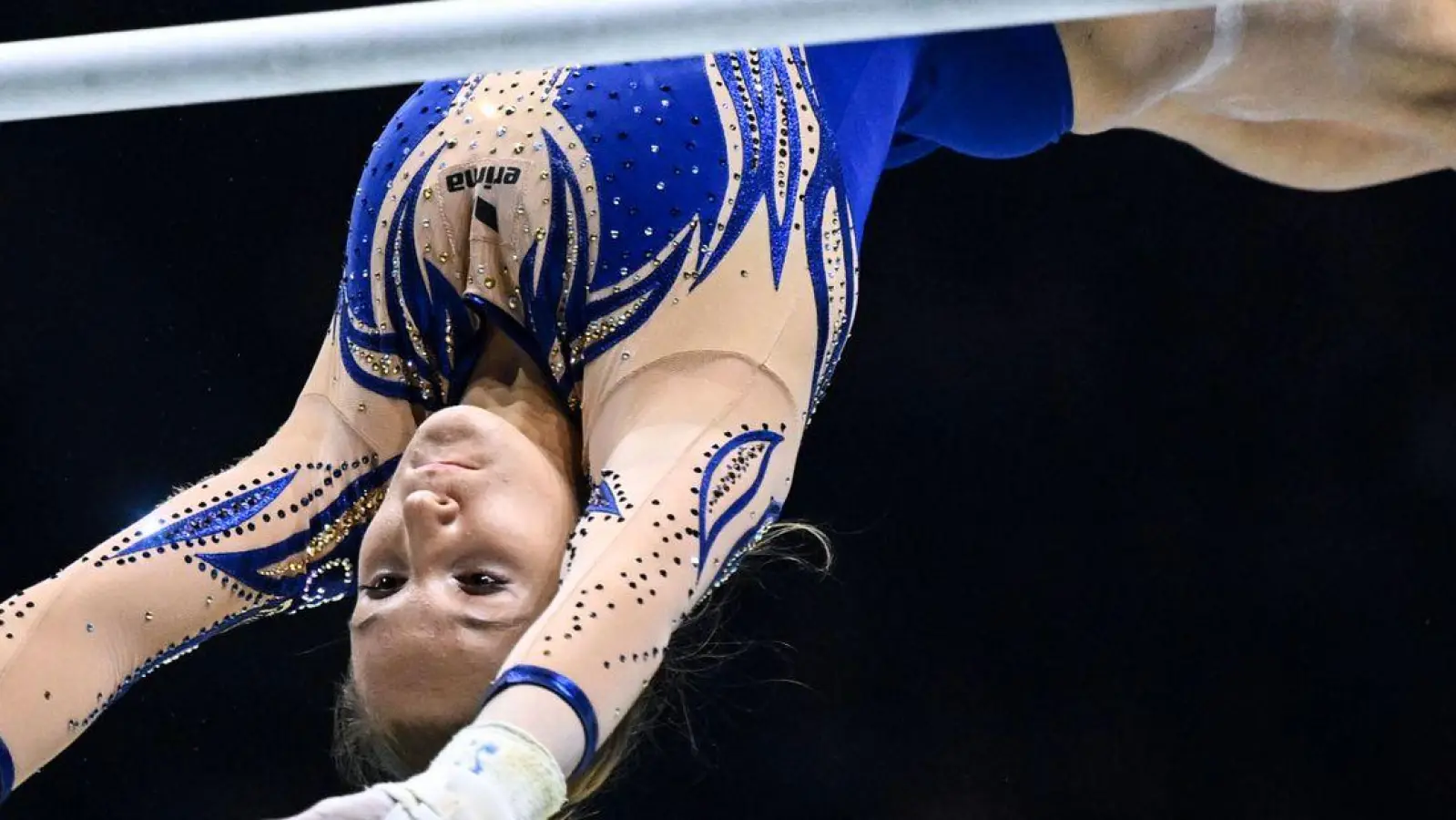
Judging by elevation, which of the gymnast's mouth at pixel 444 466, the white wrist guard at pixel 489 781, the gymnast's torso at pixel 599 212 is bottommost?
the white wrist guard at pixel 489 781

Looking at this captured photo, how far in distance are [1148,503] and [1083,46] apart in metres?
0.93

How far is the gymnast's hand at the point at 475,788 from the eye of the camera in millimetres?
1514

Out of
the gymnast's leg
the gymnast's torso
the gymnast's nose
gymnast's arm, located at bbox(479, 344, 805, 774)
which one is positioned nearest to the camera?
gymnast's arm, located at bbox(479, 344, 805, 774)

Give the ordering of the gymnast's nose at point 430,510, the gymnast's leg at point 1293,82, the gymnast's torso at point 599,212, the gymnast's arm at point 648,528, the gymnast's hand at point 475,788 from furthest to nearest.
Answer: the gymnast's leg at point 1293,82 < the gymnast's torso at point 599,212 < the gymnast's nose at point 430,510 < the gymnast's arm at point 648,528 < the gymnast's hand at point 475,788

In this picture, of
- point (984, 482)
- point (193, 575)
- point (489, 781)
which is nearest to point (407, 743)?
point (193, 575)

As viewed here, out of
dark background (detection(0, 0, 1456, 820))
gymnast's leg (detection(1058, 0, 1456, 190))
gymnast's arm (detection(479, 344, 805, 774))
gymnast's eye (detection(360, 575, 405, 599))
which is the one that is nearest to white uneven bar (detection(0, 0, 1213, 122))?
gymnast's arm (detection(479, 344, 805, 774))

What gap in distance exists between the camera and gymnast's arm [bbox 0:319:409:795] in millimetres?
1865

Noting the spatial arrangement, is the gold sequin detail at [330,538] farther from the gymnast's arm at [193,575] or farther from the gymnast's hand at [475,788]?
the gymnast's hand at [475,788]

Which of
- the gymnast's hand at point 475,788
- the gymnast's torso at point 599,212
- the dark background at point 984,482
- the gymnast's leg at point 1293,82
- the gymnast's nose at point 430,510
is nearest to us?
the gymnast's hand at point 475,788

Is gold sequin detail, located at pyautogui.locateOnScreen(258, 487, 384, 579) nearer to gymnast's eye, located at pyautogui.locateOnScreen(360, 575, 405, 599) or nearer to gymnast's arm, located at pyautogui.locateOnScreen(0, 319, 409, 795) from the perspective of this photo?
gymnast's arm, located at pyautogui.locateOnScreen(0, 319, 409, 795)

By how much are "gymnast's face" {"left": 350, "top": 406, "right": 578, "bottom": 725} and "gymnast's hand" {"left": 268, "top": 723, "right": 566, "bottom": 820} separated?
260 mm

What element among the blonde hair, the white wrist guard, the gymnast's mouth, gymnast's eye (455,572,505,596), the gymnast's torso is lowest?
the blonde hair

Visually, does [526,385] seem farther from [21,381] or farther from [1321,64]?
[21,381]

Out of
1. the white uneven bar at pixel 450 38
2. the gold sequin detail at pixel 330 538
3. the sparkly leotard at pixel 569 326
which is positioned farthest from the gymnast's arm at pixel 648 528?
the white uneven bar at pixel 450 38
